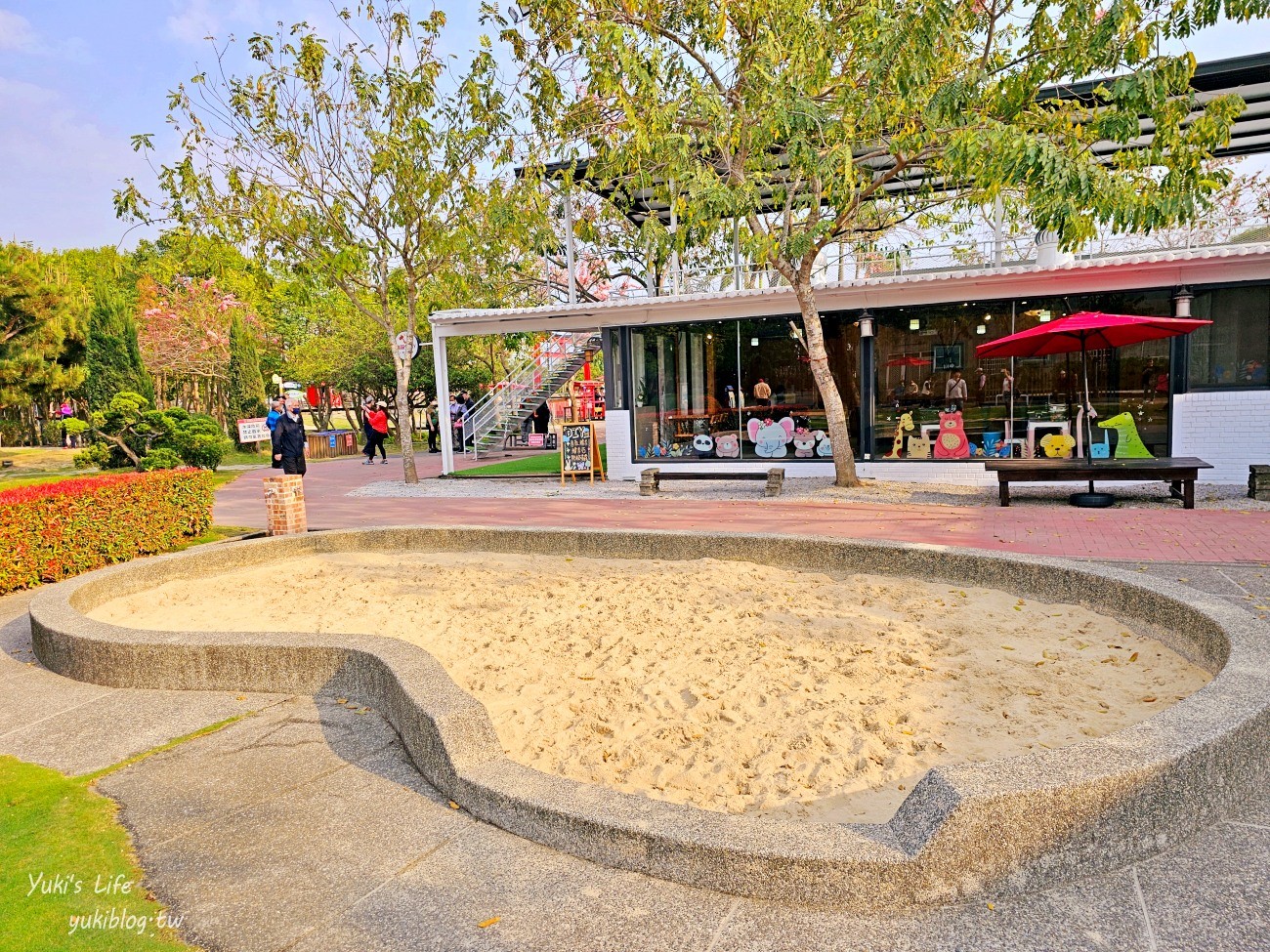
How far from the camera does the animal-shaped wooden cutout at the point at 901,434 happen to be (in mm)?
14078

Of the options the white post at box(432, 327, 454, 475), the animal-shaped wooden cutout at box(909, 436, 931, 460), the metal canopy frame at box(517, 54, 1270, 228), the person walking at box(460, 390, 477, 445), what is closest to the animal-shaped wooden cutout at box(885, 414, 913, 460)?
the animal-shaped wooden cutout at box(909, 436, 931, 460)

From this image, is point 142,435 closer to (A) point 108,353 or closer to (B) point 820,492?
(A) point 108,353

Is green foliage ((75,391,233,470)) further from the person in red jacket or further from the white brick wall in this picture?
the white brick wall

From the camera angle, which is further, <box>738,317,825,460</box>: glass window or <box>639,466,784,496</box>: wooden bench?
<box>738,317,825,460</box>: glass window

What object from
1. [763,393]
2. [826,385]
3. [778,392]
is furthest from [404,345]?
[826,385]

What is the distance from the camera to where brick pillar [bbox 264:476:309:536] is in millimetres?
8594

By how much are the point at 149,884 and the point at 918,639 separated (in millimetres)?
3884

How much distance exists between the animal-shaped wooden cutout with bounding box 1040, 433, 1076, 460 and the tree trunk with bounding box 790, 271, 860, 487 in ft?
10.8

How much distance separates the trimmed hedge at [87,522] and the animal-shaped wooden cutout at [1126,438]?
518 inches

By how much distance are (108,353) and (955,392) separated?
22.8 metres

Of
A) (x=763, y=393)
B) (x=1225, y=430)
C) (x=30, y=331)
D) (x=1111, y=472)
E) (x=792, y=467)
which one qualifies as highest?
(x=30, y=331)

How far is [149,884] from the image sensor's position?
2.66 m

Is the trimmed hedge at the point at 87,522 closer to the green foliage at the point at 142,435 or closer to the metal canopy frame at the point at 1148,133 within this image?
the metal canopy frame at the point at 1148,133

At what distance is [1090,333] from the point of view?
10.4 meters
